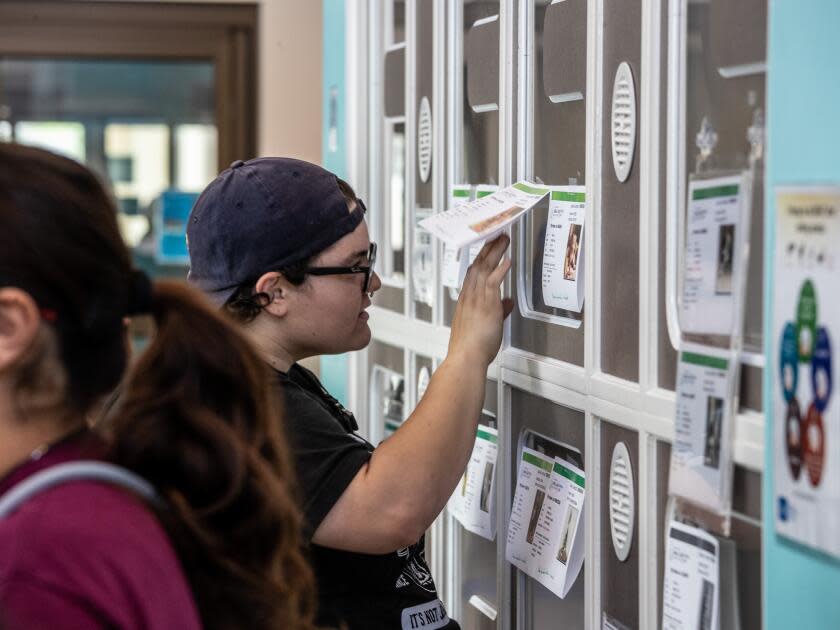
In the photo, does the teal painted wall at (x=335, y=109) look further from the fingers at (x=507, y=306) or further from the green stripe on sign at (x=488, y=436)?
the fingers at (x=507, y=306)

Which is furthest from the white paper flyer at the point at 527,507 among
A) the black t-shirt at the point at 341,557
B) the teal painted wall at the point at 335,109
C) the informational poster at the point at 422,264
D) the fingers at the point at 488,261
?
the teal painted wall at the point at 335,109

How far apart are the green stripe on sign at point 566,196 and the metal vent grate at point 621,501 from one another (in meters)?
0.31

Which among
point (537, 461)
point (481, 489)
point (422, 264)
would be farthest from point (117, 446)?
point (422, 264)

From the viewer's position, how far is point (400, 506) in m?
1.47

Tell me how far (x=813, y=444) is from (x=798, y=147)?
0.25m

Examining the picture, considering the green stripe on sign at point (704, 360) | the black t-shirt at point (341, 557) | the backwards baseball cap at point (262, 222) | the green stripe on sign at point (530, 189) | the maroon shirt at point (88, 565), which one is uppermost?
the green stripe on sign at point (530, 189)

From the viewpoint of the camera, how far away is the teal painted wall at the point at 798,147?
99 centimetres

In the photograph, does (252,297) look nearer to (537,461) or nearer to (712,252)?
(537,461)

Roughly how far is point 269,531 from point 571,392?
2.31 feet

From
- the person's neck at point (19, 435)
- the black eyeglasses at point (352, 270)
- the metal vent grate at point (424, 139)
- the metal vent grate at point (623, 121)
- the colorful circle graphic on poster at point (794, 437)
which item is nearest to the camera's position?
the person's neck at point (19, 435)

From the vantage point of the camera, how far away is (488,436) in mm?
1903

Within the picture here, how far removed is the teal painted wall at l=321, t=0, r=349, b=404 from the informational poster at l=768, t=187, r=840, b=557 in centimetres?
182

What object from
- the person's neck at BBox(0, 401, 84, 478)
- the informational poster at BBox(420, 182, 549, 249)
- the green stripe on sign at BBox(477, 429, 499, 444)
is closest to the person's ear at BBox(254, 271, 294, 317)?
the informational poster at BBox(420, 182, 549, 249)

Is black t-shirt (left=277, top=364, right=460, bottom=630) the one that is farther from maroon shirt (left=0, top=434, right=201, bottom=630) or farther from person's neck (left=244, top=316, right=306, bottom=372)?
maroon shirt (left=0, top=434, right=201, bottom=630)
